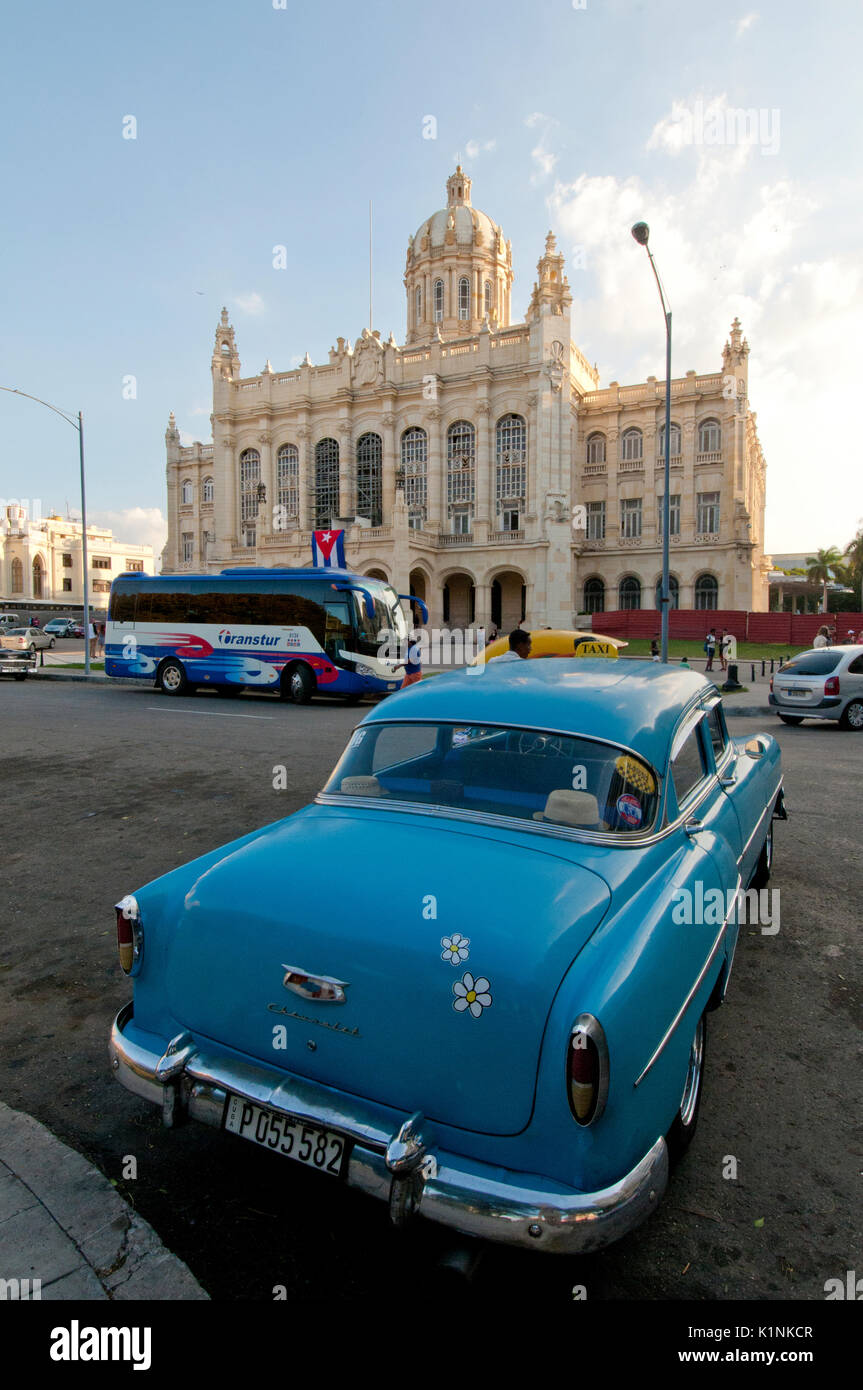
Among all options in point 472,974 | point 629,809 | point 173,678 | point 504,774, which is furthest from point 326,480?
point 472,974

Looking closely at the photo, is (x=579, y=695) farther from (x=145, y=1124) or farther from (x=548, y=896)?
(x=145, y=1124)

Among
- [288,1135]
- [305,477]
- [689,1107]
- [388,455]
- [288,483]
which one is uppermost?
[388,455]

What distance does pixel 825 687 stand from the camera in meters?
13.8

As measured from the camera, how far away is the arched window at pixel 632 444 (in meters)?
49.3

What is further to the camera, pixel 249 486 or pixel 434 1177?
pixel 249 486

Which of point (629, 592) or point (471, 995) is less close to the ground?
point (629, 592)

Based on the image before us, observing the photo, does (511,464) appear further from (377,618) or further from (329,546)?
(377,618)

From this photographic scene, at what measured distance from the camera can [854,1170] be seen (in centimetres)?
256

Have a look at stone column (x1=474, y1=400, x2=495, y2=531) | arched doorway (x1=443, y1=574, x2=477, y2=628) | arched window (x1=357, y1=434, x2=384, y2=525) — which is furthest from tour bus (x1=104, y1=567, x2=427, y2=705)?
arched window (x1=357, y1=434, x2=384, y2=525)

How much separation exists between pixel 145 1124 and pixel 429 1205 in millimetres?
1469

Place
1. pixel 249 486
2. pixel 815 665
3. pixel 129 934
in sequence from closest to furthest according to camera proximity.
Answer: pixel 129 934 < pixel 815 665 < pixel 249 486

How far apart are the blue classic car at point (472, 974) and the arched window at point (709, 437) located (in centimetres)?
5019

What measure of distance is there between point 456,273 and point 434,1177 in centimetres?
6381
